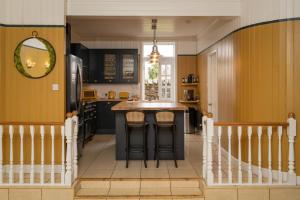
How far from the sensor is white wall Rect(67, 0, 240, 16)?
531 centimetres

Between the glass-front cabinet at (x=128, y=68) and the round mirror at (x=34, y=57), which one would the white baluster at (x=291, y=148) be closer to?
the round mirror at (x=34, y=57)

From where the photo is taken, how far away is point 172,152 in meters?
5.80

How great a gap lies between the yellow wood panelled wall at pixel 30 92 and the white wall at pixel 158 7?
0.71 meters

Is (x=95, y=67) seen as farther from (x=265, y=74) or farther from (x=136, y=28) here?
(x=265, y=74)

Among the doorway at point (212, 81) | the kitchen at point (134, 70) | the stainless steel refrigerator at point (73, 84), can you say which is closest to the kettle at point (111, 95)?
the kitchen at point (134, 70)

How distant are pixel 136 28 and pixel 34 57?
12.3 feet

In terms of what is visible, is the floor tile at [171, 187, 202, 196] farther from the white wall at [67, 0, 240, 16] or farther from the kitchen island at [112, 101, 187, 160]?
the white wall at [67, 0, 240, 16]

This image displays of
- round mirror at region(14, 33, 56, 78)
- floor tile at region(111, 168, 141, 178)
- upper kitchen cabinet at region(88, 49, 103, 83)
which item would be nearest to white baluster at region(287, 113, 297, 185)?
floor tile at region(111, 168, 141, 178)

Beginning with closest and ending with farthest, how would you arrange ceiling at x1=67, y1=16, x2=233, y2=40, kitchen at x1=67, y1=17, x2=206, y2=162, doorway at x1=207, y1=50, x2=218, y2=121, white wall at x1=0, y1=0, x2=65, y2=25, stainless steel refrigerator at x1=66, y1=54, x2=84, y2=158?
white wall at x1=0, y1=0, x2=65, y2=25 < stainless steel refrigerator at x1=66, y1=54, x2=84, y2=158 < ceiling at x1=67, y1=16, x2=233, y2=40 < doorway at x1=207, y1=50, x2=218, y2=121 < kitchen at x1=67, y1=17, x2=206, y2=162

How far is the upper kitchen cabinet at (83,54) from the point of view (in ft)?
26.7

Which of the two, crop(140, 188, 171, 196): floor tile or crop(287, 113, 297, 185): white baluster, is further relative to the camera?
crop(140, 188, 171, 196): floor tile

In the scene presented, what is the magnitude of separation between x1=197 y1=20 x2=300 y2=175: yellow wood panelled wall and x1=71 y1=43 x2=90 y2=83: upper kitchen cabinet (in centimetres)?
422

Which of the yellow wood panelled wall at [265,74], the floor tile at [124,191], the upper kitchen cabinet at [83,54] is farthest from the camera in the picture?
the upper kitchen cabinet at [83,54]

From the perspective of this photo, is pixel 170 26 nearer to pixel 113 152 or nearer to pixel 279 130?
pixel 113 152
